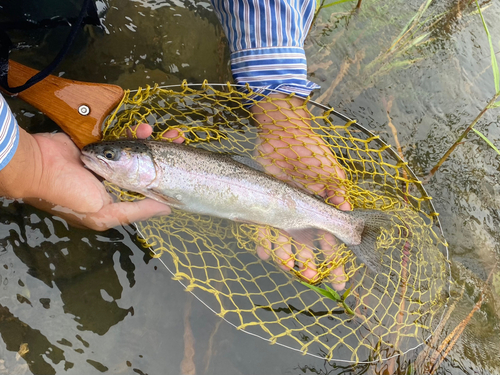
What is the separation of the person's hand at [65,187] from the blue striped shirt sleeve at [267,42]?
0.99 metres

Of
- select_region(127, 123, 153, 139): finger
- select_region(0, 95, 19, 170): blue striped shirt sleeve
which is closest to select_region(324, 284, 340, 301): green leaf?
select_region(127, 123, 153, 139): finger

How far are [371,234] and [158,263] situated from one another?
5.65 ft

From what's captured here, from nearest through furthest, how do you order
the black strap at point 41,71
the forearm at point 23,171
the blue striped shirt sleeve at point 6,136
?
the blue striped shirt sleeve at point 6,136 → the forearm at point 23,171 → the black strap at point 41,71

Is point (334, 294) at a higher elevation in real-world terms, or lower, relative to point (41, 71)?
lower

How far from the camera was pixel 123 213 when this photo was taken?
249 cm

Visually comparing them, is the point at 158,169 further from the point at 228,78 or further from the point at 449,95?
the point at 449,95

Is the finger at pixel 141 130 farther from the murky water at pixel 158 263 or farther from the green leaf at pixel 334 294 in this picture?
the green leaf at pixel 334 294

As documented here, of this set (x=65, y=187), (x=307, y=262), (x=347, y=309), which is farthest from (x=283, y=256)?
(x=65, y=187)

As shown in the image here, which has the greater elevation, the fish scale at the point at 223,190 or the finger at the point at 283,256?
the fish scale at the point at 223,190

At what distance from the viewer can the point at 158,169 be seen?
8.00 ft

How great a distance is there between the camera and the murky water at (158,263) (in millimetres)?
2314

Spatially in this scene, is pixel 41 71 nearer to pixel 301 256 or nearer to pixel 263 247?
pixel 263 247

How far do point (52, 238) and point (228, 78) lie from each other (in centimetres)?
215

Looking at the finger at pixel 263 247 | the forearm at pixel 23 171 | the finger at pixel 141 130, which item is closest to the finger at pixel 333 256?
the finger at pixel 263 247
